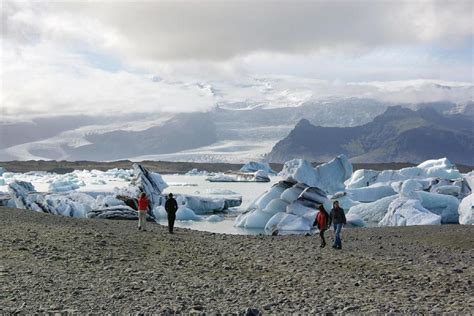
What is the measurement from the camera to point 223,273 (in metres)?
12.0

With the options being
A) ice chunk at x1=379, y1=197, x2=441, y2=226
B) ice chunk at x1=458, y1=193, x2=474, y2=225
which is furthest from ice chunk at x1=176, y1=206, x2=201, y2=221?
ice chunk at x1=458, y1=193, x2=474, y2=225

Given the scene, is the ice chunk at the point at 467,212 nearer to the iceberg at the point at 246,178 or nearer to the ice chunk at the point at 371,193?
the ice chunk at the point at 371,193

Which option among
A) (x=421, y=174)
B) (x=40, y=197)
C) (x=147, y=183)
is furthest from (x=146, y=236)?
(x=421, y=174)

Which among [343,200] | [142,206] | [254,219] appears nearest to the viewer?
[142,206]

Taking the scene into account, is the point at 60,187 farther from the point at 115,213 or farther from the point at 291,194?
the point at 291,194

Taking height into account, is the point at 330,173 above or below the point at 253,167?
above

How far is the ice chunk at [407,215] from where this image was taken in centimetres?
2502

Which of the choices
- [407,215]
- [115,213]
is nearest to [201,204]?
[115,213]

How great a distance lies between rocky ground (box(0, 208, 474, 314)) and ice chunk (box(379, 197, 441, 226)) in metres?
6.36

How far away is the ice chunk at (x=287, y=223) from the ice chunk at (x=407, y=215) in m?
3.82

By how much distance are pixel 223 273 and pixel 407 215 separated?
15.5m

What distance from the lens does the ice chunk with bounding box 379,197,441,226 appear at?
25.0 m

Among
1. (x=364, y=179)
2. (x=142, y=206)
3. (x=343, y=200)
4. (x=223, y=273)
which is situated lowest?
(x=364, y=179)

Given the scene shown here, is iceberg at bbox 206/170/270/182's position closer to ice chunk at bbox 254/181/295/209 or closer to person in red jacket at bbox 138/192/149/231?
ice chunk at bbox 254/181/295/209
